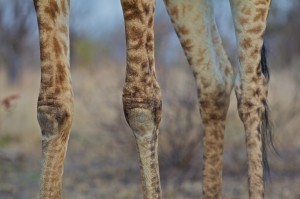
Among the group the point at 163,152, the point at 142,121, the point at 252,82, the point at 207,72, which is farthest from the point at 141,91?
the point at 163,152

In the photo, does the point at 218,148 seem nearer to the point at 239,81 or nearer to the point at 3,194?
the point at 239,81

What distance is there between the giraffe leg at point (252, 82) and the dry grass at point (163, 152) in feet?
4.84

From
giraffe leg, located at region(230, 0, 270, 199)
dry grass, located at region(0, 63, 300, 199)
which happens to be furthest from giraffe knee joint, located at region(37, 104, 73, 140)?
dry grass, located at region(0, 63, 300, 199)

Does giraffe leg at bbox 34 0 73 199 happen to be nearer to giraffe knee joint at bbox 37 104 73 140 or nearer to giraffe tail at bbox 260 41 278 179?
giraffe knee joint at bbox 37 104 73 140

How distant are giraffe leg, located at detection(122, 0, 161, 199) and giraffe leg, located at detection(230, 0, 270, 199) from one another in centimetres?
88

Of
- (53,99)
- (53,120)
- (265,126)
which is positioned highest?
(53,99)

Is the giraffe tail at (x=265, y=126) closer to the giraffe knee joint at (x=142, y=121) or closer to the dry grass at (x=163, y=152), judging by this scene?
the giraffe knee joint at (x=142, y=121)

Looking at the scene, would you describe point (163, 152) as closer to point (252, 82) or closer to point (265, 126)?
point (265, 126)

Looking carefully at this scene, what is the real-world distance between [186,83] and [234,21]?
275 centimetres

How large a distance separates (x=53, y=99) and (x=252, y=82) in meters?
1.38

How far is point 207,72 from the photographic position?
4.73 metres

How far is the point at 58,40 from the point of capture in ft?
12.0

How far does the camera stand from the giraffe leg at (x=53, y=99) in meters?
3.56

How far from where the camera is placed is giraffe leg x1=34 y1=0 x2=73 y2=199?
3.56 metres
